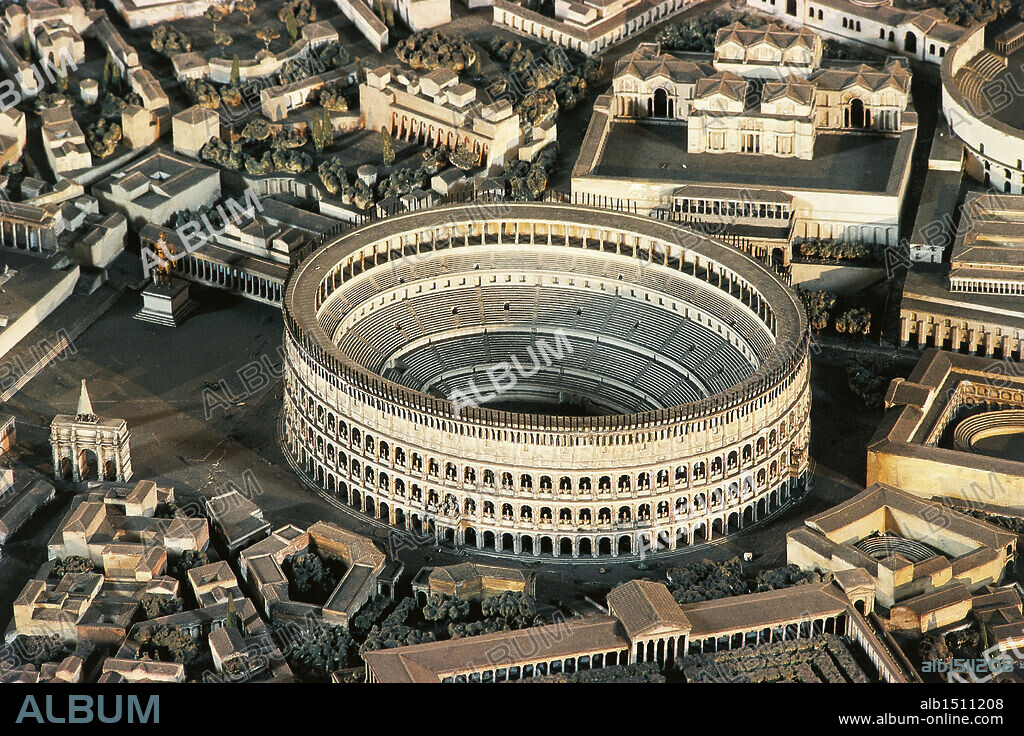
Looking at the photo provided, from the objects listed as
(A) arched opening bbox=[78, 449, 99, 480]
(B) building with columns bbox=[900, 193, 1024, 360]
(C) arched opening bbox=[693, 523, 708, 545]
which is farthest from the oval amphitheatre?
(A) arched opening bbox=[78, 449, 99, 480]

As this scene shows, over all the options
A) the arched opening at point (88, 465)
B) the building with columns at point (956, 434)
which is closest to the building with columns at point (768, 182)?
the building with columns at point (956, 434)

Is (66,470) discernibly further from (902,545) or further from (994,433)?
(994,433)

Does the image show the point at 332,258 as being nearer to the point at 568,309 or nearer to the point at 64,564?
the point at 568,309

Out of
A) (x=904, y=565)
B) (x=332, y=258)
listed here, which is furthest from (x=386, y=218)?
(x=904, y=565)

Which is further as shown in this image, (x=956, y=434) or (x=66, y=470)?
(x=956, y=434)

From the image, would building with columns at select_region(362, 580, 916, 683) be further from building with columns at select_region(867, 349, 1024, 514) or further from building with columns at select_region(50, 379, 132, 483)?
building with columns at select_region(50, 379, 132, 483)

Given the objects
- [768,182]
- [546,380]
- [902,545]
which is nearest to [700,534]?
[902,545]
